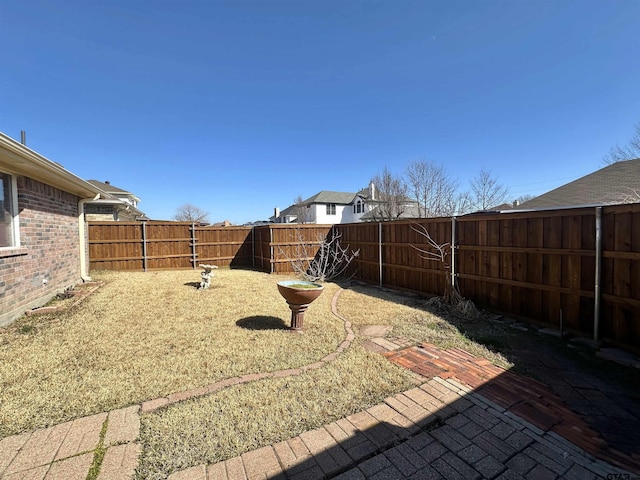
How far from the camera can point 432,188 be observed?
745 inches

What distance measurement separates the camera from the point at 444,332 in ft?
15.0

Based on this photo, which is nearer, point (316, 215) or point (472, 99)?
Result: point (472, 99)

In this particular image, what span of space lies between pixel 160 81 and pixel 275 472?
10.4 m

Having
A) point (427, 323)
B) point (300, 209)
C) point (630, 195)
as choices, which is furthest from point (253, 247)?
point (300, 209)

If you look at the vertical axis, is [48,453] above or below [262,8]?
below

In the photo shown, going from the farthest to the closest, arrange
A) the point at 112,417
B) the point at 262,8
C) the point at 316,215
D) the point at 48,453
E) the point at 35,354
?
the point at 316,215 < the point at 262,8 < the point at 35,354 < the point at 112,417 < the point at 48,453

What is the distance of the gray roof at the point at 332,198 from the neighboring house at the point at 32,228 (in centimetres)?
2802

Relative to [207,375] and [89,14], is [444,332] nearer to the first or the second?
[207,375]

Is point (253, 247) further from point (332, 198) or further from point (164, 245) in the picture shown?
point (332, 198)

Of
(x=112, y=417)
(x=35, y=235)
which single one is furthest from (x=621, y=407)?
(x=35, y=235)

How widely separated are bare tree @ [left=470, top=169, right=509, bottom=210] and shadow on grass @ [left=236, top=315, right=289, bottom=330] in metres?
18.7

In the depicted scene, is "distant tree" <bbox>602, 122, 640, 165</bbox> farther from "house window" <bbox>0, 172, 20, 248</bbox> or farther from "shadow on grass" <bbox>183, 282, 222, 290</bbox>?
"house window" <bbox>0, 172, 20, 248</bbox>

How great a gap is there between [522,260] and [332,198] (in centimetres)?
3009

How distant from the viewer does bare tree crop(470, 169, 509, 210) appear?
743 inches
